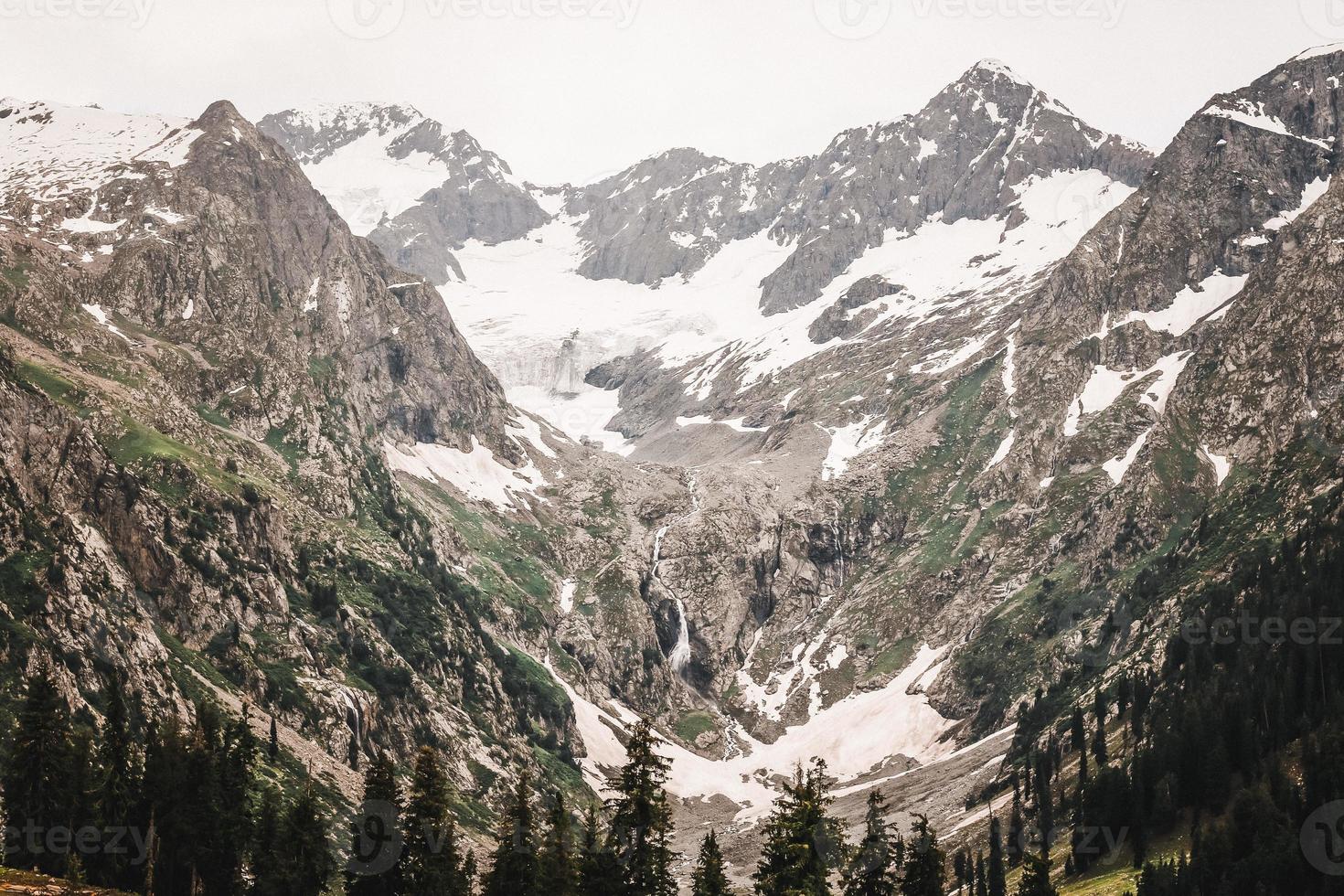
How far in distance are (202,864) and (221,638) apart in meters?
80.9

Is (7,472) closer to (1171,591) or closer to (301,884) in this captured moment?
(301,884)

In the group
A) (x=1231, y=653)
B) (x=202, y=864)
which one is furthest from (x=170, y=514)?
(x=1231, y=653)

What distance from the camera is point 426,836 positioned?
70.9 meters

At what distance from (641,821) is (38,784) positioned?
4210 cm

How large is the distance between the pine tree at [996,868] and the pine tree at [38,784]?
9069 centimetres

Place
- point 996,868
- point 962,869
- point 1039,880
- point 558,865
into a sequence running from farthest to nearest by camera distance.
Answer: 1. point 962,869
2. point 996,868
3. point 1039,880
4. point 558,865

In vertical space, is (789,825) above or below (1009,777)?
below

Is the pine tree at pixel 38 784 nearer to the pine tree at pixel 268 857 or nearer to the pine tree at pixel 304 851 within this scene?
the pine tree at pixel 268 857

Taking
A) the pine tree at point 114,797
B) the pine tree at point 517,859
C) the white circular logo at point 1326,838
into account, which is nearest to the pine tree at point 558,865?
the pine tree at point 517,859

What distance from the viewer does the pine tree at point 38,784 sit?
77375 millimetres

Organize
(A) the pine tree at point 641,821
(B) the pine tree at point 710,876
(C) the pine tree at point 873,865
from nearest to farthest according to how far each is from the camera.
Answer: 1. (A) the pine tree at point 641,821
2. (B) the pine tree at point 710,876
3. (C) the pine tree at point 873,865

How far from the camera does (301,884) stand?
76625 millimetres

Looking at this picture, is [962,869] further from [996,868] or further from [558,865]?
[558,865]

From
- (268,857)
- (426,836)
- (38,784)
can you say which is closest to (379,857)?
(426,836)
